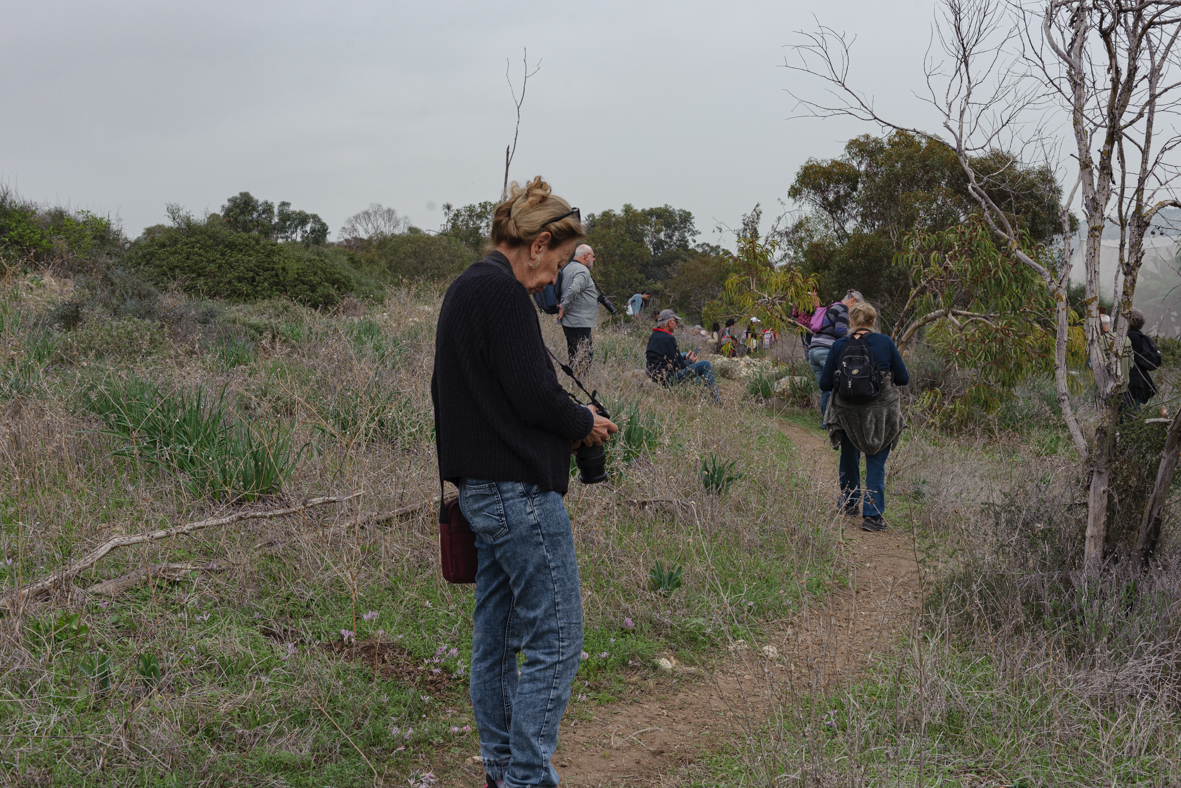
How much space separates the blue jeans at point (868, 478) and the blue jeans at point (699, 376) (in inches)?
114

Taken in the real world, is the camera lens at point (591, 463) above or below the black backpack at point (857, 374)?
below

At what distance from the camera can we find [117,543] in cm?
351

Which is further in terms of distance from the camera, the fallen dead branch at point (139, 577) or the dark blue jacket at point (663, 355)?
the dark blue jacket at point (663, 355)

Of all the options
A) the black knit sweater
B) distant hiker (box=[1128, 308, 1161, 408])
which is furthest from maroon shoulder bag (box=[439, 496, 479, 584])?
distant hiker (box=[1128, 308, 1161, 408])

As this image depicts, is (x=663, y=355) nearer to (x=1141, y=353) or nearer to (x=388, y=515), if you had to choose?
(x=1141, y=353)

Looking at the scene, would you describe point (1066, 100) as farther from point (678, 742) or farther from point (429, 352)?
point (429, 352)

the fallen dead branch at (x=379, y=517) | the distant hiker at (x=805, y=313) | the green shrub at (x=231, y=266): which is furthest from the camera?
the green shrub at (x=231, y=266)

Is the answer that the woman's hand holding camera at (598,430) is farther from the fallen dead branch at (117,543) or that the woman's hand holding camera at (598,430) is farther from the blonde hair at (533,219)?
the fallen dead branch at (117,543)

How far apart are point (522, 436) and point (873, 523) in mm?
4525

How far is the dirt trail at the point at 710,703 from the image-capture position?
9.34ft

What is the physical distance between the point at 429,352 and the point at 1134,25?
600 cm

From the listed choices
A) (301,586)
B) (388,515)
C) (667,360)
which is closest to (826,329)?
(667,360)

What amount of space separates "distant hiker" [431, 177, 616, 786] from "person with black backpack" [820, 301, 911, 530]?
3.88 meters

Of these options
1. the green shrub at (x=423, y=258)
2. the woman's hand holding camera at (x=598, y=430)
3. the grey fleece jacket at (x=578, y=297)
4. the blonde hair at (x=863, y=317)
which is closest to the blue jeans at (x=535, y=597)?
the woman's hand holding camera at (x=598, y=430)
